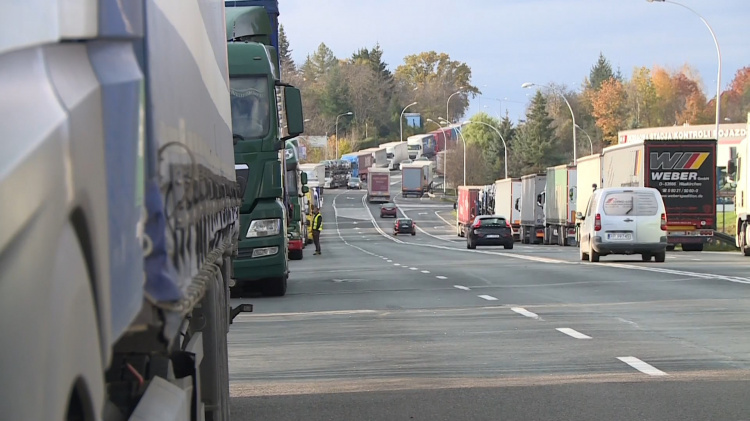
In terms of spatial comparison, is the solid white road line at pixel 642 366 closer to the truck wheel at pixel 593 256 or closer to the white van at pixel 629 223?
the white van at pixel 629 223

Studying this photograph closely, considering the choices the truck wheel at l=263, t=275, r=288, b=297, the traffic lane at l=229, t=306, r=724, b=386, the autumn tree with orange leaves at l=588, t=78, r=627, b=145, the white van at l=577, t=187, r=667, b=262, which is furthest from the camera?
the autumn tree with orange leaves at l=588, t=78, r=627, b=145

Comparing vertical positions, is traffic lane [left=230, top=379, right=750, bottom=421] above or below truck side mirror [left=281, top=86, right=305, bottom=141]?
below

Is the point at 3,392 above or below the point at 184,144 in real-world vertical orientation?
below

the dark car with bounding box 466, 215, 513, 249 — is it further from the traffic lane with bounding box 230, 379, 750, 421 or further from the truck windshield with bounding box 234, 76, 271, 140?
the traffic lane with bounding box 230, 379, 750, 421

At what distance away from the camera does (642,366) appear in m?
9.03

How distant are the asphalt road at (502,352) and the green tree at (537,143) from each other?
130 m

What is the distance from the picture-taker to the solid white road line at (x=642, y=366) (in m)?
8.66

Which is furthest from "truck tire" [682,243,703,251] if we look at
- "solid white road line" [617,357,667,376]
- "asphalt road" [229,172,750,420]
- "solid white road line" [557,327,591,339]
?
"solid white road line" [617,357,667,376]

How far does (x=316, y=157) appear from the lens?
645 ft

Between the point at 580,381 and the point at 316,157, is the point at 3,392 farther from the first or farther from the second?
the point at 316,157

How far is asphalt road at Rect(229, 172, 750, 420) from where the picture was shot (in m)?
7.46

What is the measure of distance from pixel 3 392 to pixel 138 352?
1.23 metres

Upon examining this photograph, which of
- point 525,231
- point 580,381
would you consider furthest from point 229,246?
point 525,231

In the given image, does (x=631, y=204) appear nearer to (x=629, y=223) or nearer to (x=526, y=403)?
(x=629, y=223)
